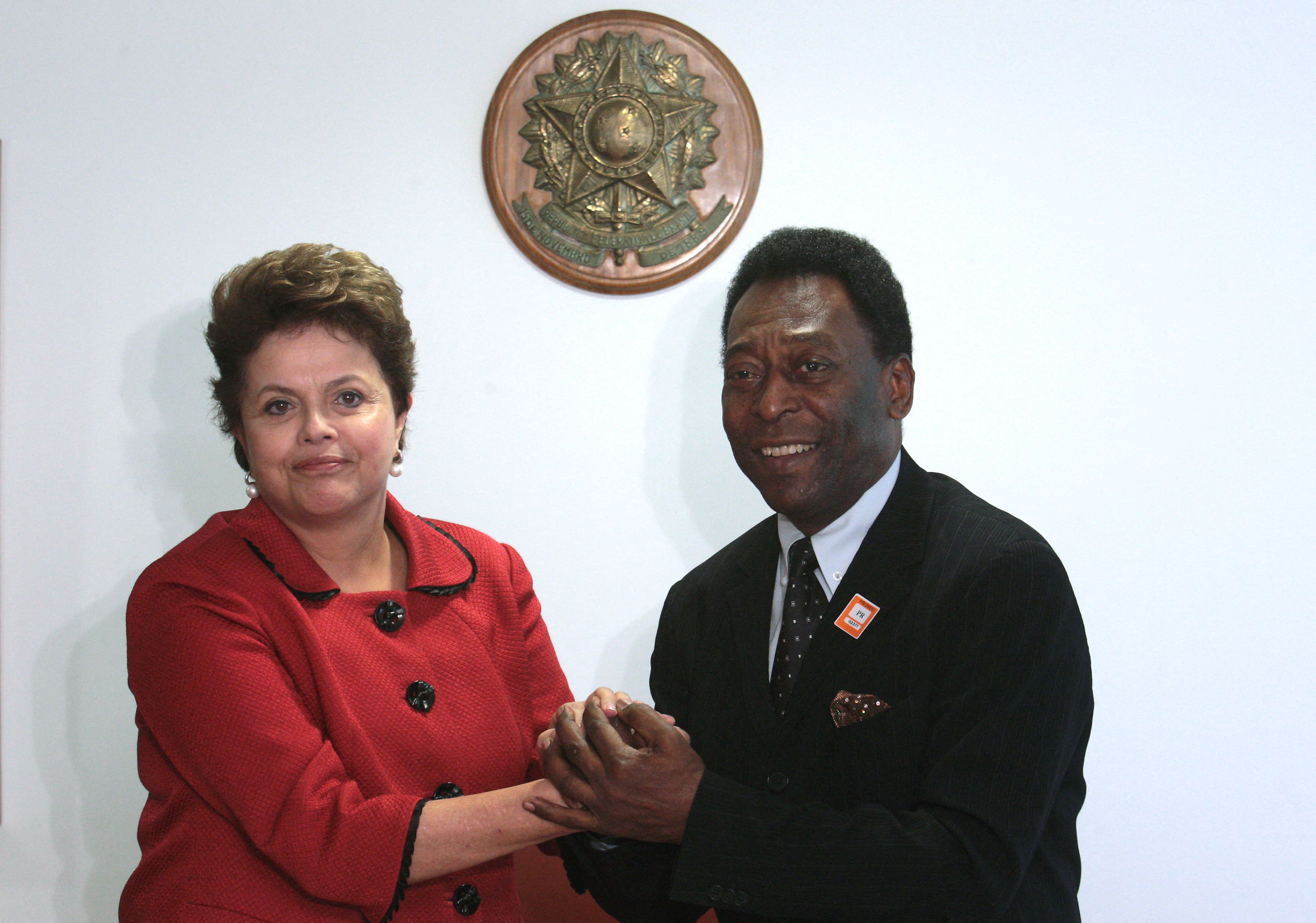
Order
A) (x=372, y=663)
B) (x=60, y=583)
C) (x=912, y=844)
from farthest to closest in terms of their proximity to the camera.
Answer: (x=60, y=583) → (x=372, y=663) → (x=912, y=844)

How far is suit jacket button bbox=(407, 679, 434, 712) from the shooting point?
185 cm

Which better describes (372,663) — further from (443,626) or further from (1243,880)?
(1243,880)

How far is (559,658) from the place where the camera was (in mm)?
3039

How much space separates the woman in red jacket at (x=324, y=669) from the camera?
5.49 feet

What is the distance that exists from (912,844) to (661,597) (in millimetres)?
1487

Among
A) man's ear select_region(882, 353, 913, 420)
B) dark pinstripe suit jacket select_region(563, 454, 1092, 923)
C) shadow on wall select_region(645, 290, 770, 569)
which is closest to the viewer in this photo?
dark pinstripe suit jacket select_region(563, 454, 1092, 923)

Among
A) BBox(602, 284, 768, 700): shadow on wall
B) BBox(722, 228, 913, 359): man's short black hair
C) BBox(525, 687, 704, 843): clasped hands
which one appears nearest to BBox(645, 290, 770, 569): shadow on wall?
BBox(602, 284, 768, 700): shadow on wall

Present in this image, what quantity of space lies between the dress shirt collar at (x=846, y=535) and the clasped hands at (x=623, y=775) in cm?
39

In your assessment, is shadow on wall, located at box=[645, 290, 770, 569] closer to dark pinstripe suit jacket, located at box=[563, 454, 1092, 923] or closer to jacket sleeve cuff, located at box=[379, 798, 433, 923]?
dark pinstripe suit jacket, located at box=[563, 454, 1092, 923]

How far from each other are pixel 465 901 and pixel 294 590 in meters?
0.62

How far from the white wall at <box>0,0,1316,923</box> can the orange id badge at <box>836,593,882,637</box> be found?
122cm

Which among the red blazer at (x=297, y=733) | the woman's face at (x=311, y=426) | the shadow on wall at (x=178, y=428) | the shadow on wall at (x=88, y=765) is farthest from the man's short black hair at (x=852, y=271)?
the shadow on wall at (x=88, y=765)

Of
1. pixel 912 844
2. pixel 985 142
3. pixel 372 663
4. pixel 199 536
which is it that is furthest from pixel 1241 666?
pixel 199 536

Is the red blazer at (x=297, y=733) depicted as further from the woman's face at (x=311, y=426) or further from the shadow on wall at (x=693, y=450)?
the shadow on wall at (x=693, y=450)
